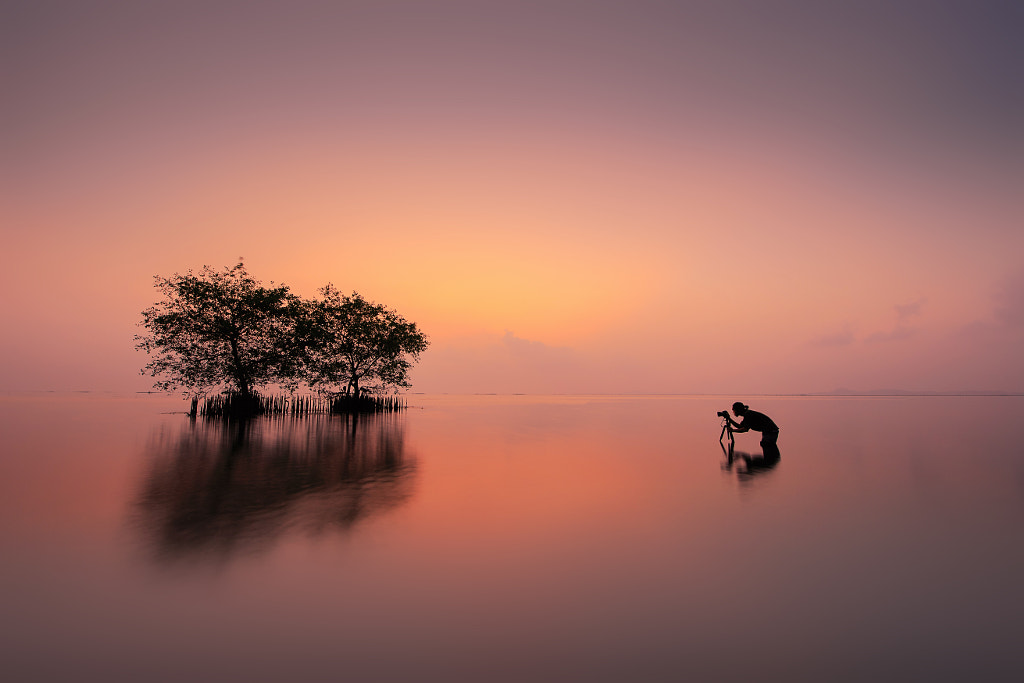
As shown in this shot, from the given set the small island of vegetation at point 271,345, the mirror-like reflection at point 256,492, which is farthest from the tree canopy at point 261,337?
the mirror-like reflection at point 256,492

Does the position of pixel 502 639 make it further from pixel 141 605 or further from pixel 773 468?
pixel 773 468

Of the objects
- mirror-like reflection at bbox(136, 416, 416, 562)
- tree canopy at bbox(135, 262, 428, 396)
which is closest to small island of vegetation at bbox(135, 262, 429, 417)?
tree canopy at bbox(135, 262, 428, 396)

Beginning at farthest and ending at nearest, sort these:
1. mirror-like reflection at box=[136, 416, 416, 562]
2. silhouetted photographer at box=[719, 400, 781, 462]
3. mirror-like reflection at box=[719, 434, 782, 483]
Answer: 1. silhouetted photographer at box=[719, 400, 781, 462]
2. mirror-like reflection at box=[719, 434, 782, 483]
3. mirror-like reflection at box=[136, 416, 416, 562]

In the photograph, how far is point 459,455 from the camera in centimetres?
2155

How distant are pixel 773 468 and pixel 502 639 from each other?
15.7 metres

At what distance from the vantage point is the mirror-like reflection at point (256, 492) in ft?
29.6

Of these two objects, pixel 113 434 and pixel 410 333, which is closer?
pixel 113 434

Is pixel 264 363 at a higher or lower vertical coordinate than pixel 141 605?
higher

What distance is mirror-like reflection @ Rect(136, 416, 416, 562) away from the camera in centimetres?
902

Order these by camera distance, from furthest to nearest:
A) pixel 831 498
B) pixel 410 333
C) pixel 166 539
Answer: pixel 410 333 < pixel 831 498 < pixel 166 539

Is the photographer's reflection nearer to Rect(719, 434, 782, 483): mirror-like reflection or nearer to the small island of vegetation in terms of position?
Rect(719, 434, 782, 483): mirror-like reflection

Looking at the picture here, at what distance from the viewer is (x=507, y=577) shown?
720 cm

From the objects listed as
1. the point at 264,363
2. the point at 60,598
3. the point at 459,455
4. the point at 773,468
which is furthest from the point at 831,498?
the point at 264,363

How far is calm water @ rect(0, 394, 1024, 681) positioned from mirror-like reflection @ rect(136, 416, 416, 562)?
11 cm
